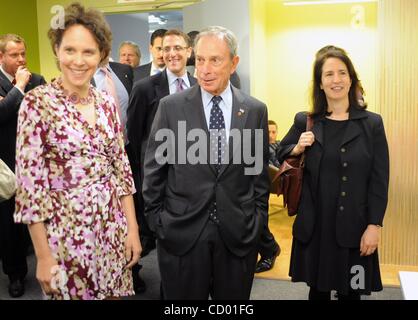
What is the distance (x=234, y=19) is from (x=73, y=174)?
4.16m

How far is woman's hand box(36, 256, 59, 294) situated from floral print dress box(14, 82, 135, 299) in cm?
2

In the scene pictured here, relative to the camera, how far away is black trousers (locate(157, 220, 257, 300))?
7.14 feet

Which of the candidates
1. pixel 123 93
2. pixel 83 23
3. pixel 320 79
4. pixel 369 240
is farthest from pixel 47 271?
pixel 123 93

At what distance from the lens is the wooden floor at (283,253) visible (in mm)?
3903

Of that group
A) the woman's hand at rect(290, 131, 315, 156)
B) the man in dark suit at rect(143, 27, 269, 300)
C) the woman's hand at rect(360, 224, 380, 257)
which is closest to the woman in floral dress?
the man in dark suit at rect(143, 27, 269, 300)

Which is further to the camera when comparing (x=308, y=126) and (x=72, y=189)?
(x=308, y=126)

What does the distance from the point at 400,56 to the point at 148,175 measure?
2.62 m

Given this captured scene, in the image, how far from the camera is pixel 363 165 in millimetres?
2445

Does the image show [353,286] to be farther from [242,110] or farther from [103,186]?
[103,186]

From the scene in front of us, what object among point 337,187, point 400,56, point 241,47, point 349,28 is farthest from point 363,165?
point 349,28

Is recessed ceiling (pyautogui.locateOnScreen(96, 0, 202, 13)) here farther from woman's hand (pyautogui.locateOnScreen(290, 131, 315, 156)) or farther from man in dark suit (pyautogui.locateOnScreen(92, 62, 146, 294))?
woman's hand (pyautogui.locateOnScreen(290, 131, 315, 156))

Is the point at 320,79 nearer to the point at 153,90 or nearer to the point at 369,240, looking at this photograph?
the point at 369,240

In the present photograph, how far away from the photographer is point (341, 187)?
2.46 m

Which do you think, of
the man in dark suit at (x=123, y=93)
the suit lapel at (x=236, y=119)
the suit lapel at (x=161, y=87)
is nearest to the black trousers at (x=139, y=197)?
the man in dark suit at (x=123, y=93)
